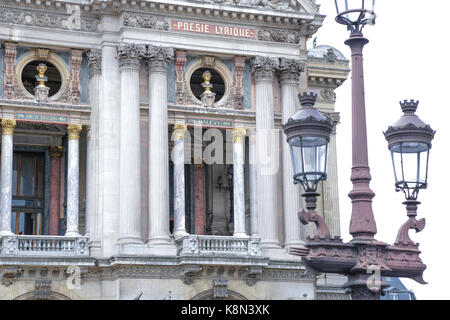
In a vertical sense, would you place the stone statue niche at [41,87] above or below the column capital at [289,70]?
below

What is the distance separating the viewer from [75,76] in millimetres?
38500

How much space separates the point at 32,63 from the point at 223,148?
8813 millimetres

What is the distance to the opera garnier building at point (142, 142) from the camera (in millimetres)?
36406

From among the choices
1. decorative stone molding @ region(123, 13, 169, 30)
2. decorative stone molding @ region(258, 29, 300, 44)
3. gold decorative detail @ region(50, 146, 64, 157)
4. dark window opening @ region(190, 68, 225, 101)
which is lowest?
gold decorative detail @ region(50, 146, 64, 157)

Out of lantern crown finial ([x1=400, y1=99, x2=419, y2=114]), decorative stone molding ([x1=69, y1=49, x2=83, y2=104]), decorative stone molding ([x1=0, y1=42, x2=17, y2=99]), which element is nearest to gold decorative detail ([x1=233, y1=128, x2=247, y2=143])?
decorative stone molding ([x1=69, y1=49, x2=83, y2=104])

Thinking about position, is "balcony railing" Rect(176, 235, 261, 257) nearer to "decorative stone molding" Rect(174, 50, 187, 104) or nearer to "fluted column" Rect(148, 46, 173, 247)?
"fluted column" Rect(148, 46, 173, 247)

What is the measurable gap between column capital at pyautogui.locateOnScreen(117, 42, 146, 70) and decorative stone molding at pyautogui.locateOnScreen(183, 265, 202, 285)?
801 cm

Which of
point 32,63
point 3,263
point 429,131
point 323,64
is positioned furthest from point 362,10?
point 323,64

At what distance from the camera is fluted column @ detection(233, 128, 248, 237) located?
3859 centimetres

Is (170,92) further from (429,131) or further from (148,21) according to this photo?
(429,131)

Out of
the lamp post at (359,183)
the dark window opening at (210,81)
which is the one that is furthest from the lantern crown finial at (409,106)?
the dark window opening at (210,81)

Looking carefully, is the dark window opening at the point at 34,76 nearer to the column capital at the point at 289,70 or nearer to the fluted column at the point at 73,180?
the fluted column at the point at 73,180

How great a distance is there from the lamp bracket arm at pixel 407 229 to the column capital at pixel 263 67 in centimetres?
2230

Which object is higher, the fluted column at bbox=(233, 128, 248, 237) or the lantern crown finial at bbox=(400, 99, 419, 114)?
the fluted column at bbox=(233, 128, 248, 237)
